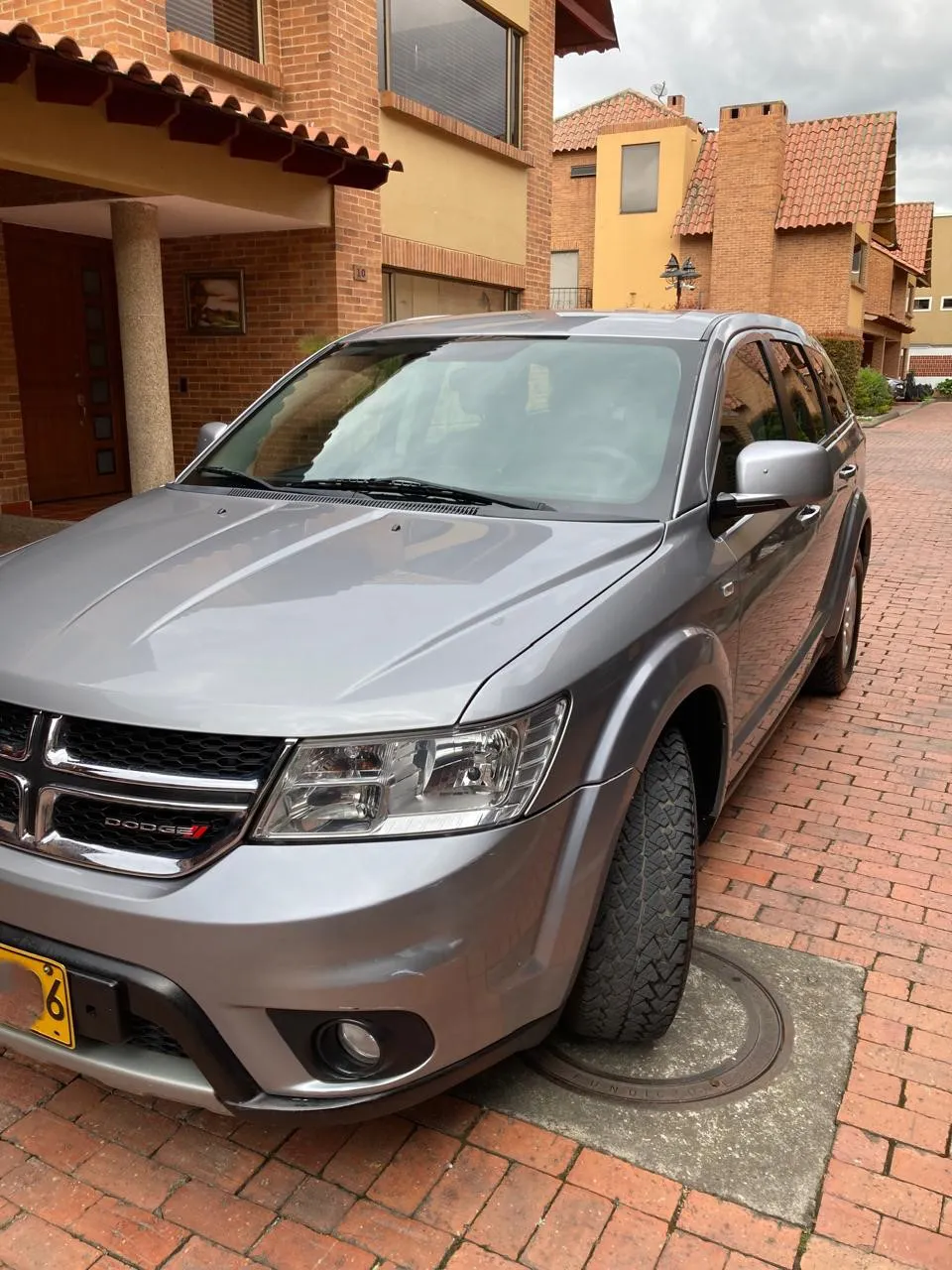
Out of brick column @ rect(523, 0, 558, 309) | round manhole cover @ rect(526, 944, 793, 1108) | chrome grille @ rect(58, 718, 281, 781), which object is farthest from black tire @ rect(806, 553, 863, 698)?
brick column @ rect(523, 0, 558, 309)

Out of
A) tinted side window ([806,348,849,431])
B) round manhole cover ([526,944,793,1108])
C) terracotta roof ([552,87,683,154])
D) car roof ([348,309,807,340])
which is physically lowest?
round manhole cover ([526,944,793,1108])

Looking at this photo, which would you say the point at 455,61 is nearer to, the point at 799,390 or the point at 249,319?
the point at 249,319

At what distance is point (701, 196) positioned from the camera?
31.6 meters

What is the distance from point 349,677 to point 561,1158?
1.17 m

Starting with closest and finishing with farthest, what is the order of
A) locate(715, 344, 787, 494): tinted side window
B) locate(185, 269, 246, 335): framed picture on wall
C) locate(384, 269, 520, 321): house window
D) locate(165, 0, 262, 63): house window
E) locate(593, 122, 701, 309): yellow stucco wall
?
locate(715, 344, 787, 494): tinted side window < locate(165, 0, 262, 63): house window < locate(185, 269, 246, 335): framed picture on wall < locate(384, 269, 520, 321): house window < locate(593, 122, 701, 309): yellow stucco wall

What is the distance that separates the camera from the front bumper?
6.15 ft

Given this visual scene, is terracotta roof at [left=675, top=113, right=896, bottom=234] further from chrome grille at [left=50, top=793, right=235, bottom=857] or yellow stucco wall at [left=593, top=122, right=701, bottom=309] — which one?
chrome grille at [left=50, top=793, right=235, bottom=857]

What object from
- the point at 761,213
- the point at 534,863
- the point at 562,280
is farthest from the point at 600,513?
the point at 562,280

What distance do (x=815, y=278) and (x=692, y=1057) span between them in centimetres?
3077

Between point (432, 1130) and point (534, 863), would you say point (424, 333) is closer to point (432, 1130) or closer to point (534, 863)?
point (534, 863)

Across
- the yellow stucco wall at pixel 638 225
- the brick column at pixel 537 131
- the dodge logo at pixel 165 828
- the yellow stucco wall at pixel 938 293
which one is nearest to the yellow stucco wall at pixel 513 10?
the brick column at pixel 537 131

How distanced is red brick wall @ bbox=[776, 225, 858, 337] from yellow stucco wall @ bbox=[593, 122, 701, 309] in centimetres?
338

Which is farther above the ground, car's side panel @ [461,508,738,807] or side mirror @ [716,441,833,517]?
side mirror @ [716,441,833,517]

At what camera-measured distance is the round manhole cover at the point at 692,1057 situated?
99.6 inches
